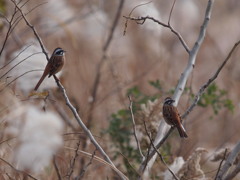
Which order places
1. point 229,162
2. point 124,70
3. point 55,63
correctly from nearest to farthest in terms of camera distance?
point 229,162 < point 55,63 < point 124,70

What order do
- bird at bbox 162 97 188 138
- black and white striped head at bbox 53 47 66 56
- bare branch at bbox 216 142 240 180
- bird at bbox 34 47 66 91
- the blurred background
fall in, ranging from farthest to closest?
the blurred background
black and white striped head at bbox 53 47 66 56
bird at bbox 34 47 66 91
bird at bbox 162 97 188 138
bare branch at bbox 216 142 240 180

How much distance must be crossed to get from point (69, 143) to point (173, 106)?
0.94 m

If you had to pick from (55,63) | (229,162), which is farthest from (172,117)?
(55,63)

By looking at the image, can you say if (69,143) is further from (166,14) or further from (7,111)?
(166,14)

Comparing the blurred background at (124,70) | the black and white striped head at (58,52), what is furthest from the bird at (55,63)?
the blurred background at (124,70)

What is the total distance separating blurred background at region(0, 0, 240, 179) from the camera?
4250 millimetres

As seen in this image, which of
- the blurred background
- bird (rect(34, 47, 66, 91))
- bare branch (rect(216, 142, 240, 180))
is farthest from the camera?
the blurred background

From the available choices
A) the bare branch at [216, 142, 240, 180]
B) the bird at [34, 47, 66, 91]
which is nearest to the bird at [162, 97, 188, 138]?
the bare branch at [216, 142, 240, 180]

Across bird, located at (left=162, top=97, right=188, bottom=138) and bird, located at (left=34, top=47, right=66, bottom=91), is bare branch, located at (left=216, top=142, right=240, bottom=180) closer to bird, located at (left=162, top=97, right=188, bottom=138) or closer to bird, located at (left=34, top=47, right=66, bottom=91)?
bird, located at (left=162, top=97, right=188, bottom=138)

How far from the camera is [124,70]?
6.62 m

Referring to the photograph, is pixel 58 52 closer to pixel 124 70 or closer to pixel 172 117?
pixel 172 117

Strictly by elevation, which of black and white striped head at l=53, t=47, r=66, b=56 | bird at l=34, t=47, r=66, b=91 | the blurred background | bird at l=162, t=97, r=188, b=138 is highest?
the blurred background

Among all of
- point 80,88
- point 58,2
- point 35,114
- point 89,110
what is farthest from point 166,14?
point 35,114

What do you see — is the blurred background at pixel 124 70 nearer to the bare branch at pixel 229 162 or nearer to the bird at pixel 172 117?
the bird at pixel 172 117
